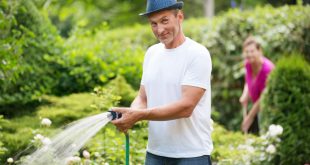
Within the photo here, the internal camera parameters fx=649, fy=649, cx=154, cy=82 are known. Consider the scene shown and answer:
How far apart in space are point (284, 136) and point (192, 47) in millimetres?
3221

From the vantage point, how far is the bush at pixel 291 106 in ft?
21.1

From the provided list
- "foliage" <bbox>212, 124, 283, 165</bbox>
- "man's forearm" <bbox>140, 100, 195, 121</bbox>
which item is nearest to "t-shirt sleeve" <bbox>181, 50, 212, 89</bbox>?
"man's forearm" <bbox>140, 100, 195, 121</bbox>

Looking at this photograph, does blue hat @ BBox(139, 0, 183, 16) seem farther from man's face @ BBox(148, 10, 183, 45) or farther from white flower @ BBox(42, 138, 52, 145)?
white flower @ BBox(42, 138, 52, 145)

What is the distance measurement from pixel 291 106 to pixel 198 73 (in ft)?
11.0

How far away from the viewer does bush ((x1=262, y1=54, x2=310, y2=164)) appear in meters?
6.44

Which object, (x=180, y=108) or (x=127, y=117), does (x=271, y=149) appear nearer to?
(x=180, y=108)

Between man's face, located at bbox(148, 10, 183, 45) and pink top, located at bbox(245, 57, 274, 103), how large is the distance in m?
3.95

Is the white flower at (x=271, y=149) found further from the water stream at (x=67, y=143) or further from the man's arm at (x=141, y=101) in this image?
the man's arm at (x=141, y=101)

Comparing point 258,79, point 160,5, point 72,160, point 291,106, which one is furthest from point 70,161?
point 258,79

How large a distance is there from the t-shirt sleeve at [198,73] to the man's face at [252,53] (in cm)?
396

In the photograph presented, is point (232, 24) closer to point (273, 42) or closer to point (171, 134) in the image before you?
point (273, 42)

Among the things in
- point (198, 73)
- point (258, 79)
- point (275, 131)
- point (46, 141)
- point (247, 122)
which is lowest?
point (247, 122)

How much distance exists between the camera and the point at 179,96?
3.60 metres

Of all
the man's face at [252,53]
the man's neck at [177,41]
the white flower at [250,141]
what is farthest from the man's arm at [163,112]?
the man's face at [252,53]
